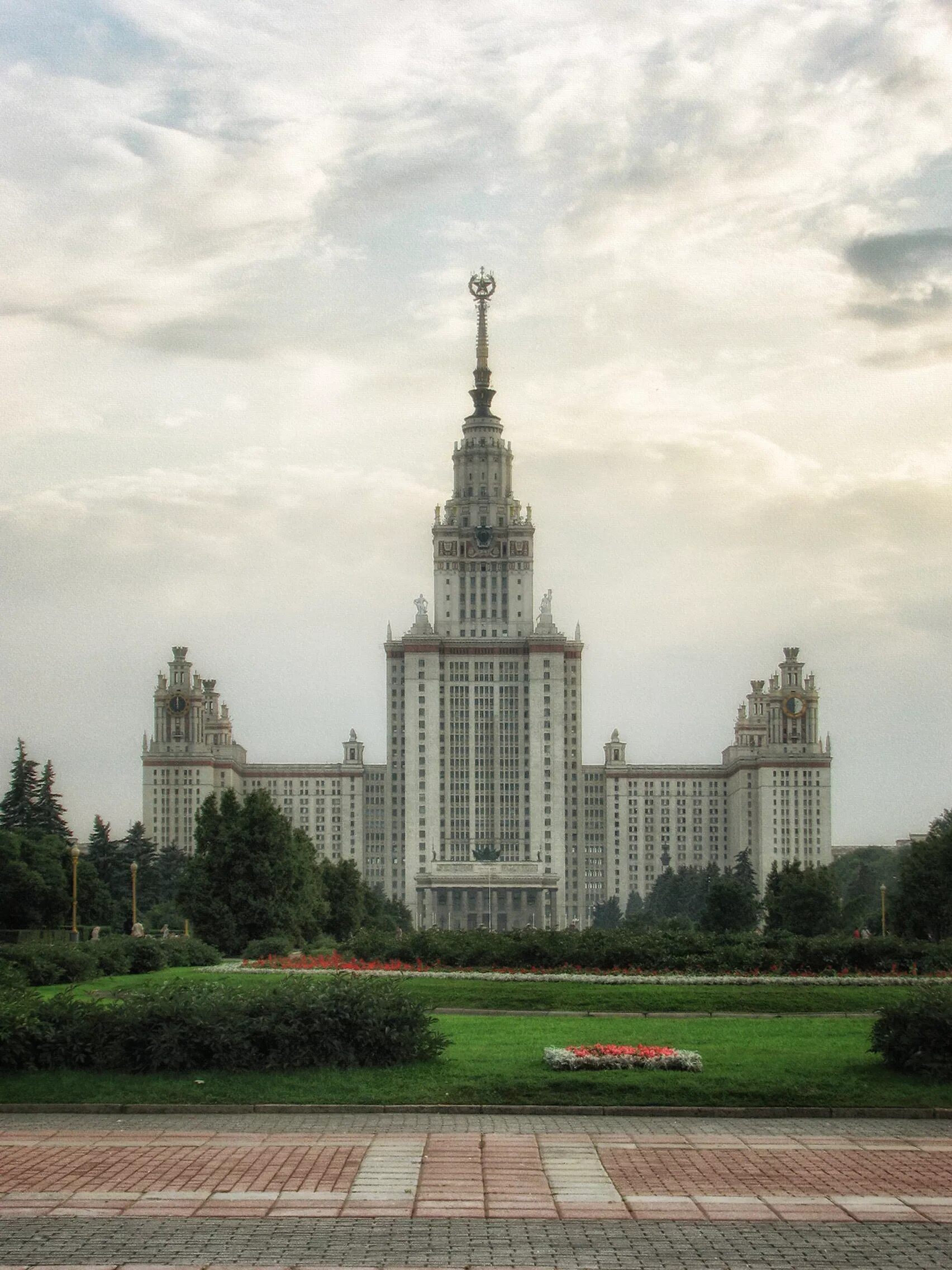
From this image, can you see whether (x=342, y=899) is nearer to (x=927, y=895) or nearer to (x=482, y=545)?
(x=927, y=895)

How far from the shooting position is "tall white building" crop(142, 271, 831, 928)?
18300cm

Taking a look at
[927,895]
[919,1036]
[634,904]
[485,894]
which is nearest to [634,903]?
[634,904]

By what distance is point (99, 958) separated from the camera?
42969mm

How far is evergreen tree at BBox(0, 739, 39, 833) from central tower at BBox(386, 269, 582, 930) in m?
75.2

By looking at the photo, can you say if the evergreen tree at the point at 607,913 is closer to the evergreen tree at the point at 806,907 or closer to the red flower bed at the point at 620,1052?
the evergreen tree at the point at 806,907

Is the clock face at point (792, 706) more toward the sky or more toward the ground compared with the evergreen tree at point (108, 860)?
more toward the sky

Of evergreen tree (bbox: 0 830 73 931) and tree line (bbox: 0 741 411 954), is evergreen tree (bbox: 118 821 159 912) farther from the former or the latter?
evergreen tree (bbox: 0 830 73 931)

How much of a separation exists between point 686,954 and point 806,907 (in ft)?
159

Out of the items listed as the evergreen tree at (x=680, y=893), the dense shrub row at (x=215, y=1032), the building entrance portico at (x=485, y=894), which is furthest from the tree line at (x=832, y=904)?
the dense shrub row at (x=215, y=1032)

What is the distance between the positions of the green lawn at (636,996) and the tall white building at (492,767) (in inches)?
5349

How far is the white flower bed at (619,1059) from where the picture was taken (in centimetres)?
2631

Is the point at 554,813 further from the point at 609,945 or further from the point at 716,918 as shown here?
the point at 609,945

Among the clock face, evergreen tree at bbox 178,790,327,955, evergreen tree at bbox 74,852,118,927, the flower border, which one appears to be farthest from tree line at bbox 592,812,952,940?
the clock face

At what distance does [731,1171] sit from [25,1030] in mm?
11436
